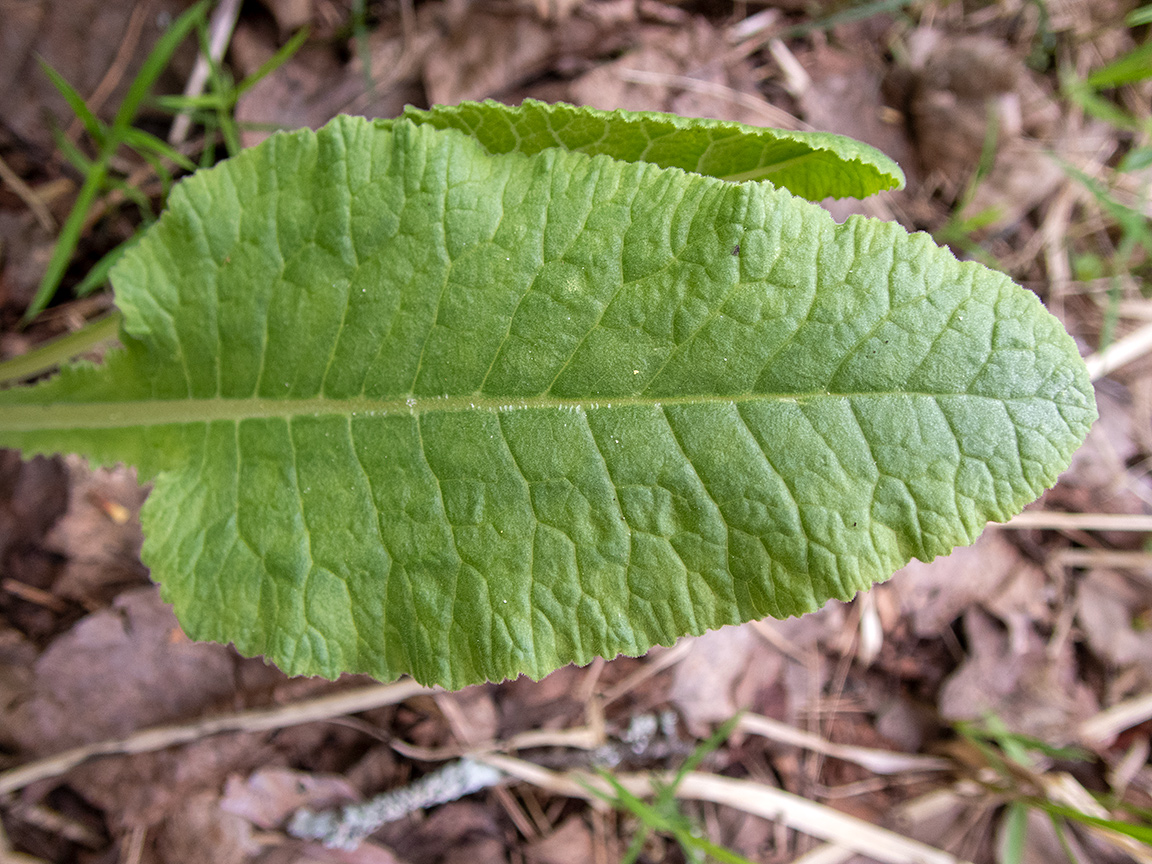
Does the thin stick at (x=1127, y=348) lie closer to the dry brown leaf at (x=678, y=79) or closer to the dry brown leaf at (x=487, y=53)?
the dry brown leaf at (x=678, y=79)

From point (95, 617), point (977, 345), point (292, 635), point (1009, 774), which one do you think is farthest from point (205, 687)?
point (1009, 774)

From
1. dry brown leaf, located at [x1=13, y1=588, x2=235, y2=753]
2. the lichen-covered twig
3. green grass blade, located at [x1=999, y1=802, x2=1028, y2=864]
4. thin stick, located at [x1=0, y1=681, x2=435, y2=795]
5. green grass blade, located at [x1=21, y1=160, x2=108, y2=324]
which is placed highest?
green grass blade, located at [x1=21, y1=160, x2=108, y2=324]

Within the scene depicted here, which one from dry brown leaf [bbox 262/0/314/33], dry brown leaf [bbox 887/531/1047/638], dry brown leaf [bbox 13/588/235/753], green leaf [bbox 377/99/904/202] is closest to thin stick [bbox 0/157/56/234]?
dry brown leaf [bbox 262/0/314/33]

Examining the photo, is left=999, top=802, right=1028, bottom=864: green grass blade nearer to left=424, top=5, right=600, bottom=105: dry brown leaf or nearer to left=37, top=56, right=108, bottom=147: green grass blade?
left=424, top=5, right=600, bottom=105: dry brown leaf

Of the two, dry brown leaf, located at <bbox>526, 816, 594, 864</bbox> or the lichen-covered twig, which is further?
dry brown leaf, located at <bbox>526, 816, 594, 864</bbox>

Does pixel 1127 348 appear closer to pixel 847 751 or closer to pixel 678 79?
pixel 847 751

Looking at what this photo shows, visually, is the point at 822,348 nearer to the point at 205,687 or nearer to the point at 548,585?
the point at 548,585

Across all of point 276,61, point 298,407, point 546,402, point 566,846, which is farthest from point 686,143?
point 566,846
